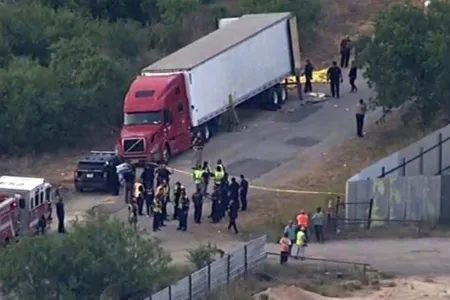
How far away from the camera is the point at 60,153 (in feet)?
197

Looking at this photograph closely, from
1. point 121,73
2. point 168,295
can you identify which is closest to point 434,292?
point 168,295

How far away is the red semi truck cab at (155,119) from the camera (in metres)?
56.5

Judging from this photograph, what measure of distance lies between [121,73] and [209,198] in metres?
9.74

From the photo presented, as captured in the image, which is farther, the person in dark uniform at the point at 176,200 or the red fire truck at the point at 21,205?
the person in dark uniform at the point at 176,200

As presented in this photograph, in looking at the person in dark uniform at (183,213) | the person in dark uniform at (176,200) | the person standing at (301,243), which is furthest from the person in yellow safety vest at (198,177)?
the person standing at (301,243)

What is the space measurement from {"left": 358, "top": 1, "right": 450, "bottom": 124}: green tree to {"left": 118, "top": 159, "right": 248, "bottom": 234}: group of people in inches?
299

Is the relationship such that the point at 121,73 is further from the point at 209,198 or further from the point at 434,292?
the point at 434,292

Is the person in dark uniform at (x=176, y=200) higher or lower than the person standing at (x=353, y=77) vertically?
lower

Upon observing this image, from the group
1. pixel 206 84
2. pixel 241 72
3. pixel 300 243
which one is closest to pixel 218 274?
pixel 300 243

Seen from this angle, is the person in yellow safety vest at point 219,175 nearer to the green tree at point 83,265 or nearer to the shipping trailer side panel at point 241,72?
the shipping trailer side panel at point 241,72

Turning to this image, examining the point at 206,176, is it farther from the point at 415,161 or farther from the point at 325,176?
the point at 415,161

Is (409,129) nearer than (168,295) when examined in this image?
No

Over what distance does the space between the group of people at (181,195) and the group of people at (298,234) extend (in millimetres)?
2108

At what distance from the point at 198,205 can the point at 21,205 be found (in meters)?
4.85
